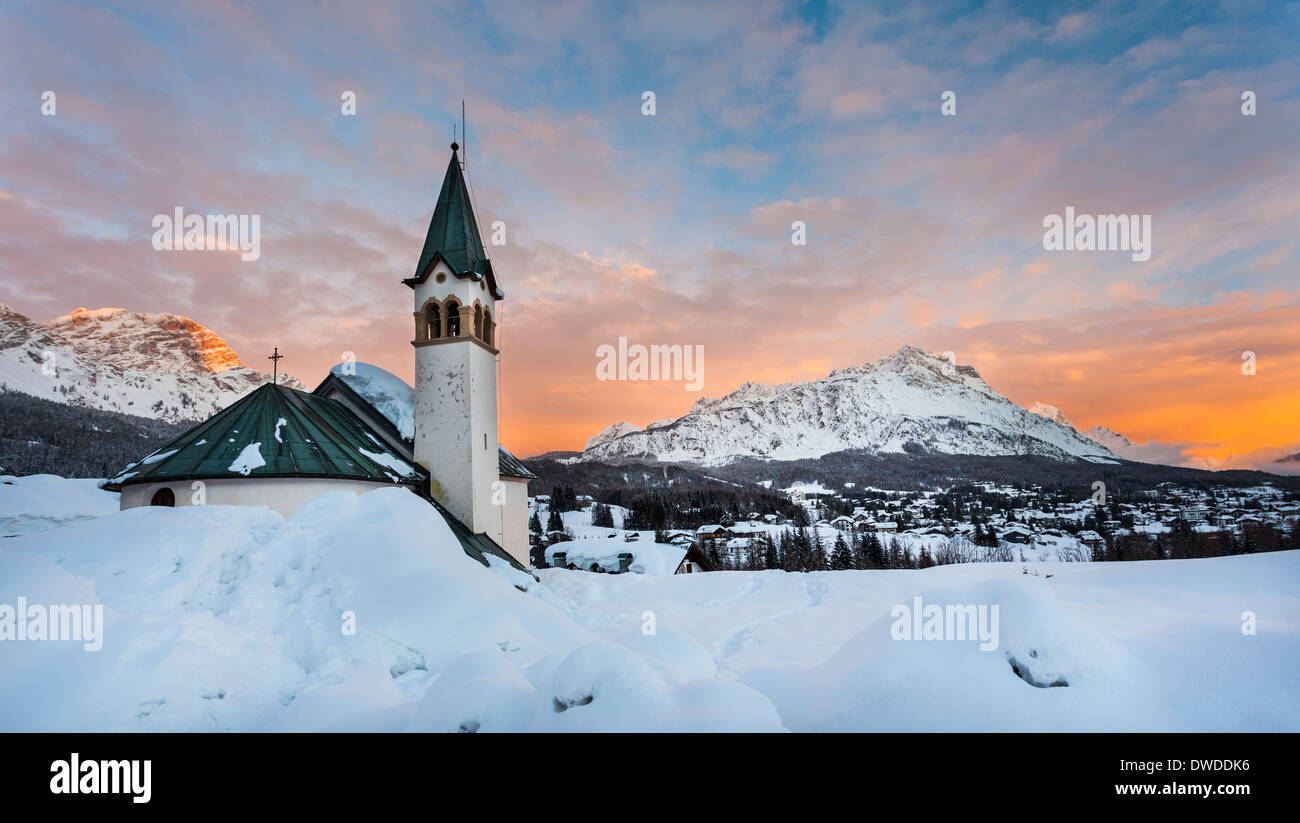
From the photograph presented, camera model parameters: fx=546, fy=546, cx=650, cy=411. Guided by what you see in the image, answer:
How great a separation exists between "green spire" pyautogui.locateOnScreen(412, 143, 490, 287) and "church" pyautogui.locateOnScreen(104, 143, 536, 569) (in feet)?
0.17

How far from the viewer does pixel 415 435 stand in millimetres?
20859

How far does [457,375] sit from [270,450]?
6.45 meters

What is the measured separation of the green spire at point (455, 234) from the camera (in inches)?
840

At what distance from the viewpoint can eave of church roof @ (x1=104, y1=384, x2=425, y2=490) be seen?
15.6 meters

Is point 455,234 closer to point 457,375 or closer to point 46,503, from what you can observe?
point 457,375

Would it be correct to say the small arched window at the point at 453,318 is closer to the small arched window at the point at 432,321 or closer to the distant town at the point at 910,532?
the small arched window at the point at 432,321

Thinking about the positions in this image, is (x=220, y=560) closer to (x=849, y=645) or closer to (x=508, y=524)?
(x=849, y=645)

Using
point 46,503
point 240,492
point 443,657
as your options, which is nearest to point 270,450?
point 240,492

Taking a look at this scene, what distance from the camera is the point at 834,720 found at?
4766 mm

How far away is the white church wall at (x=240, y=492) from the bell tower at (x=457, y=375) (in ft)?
15.4

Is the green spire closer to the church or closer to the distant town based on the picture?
the church

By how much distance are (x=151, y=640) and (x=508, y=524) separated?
56.2ft
